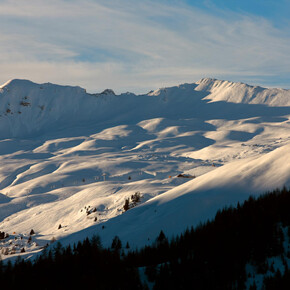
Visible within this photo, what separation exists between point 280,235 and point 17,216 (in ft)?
139

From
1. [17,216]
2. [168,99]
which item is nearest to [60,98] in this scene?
[168,99]

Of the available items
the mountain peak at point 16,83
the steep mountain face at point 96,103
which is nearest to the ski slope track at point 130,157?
the steep mountain face at point 96,103

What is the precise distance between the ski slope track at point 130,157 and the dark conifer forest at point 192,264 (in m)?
7.81

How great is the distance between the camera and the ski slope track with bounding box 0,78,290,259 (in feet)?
67.7

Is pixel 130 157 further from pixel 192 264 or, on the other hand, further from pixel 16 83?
pixel 16 83

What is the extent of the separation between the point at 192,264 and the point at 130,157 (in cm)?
8589

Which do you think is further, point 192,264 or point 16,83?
point 16,83

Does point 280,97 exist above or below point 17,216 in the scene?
above

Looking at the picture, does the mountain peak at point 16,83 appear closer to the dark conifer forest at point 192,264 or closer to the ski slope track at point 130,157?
the ski slope track at point 130,157

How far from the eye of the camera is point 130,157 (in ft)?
306

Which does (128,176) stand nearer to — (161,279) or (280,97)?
(161,279)

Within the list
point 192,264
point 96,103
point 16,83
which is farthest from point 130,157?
point 16,83

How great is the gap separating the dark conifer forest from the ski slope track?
7.81 metres

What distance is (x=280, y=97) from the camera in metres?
167
